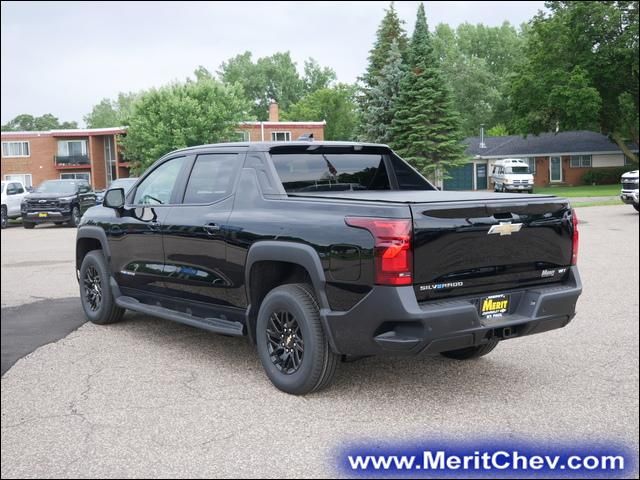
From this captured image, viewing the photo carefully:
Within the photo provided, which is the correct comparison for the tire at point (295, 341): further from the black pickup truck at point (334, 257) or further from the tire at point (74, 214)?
the tire at point (74, 214)

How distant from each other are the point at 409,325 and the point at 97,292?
14.5 feet

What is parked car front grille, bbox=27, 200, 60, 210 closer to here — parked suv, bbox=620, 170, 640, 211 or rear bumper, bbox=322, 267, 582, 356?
parked suv, bbox=620, 170, 640, 211

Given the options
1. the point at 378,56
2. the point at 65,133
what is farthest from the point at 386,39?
the point at 65,133

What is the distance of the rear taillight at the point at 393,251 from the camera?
4.60 metres

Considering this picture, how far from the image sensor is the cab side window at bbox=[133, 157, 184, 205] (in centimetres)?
691

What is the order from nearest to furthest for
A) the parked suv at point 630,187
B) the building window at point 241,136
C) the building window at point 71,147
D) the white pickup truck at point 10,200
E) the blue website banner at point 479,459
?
the blue website banner at point 479,459 → the parked suv at point 630,187 → the white pickup truck at point 10,200 → the building window at point 241,136 → the building window at point 71,147

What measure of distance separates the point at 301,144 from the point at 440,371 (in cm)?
225

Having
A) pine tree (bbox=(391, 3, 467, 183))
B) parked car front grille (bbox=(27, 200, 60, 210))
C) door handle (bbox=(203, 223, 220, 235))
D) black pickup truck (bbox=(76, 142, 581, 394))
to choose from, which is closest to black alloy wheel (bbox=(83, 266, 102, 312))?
black pickup truck (bbox=(76, 142, 581, 394))

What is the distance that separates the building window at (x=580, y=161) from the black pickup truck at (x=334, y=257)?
54874mm

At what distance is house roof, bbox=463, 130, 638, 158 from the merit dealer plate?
5418 centimetres

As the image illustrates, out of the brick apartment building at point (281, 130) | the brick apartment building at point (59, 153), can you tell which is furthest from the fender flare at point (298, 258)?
the brick apartment building at point (59, 153)

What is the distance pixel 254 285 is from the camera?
5668 mm

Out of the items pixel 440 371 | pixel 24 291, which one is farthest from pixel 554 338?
pixel 24 291

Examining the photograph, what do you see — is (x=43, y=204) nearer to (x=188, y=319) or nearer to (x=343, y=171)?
(x=188, y=319)
